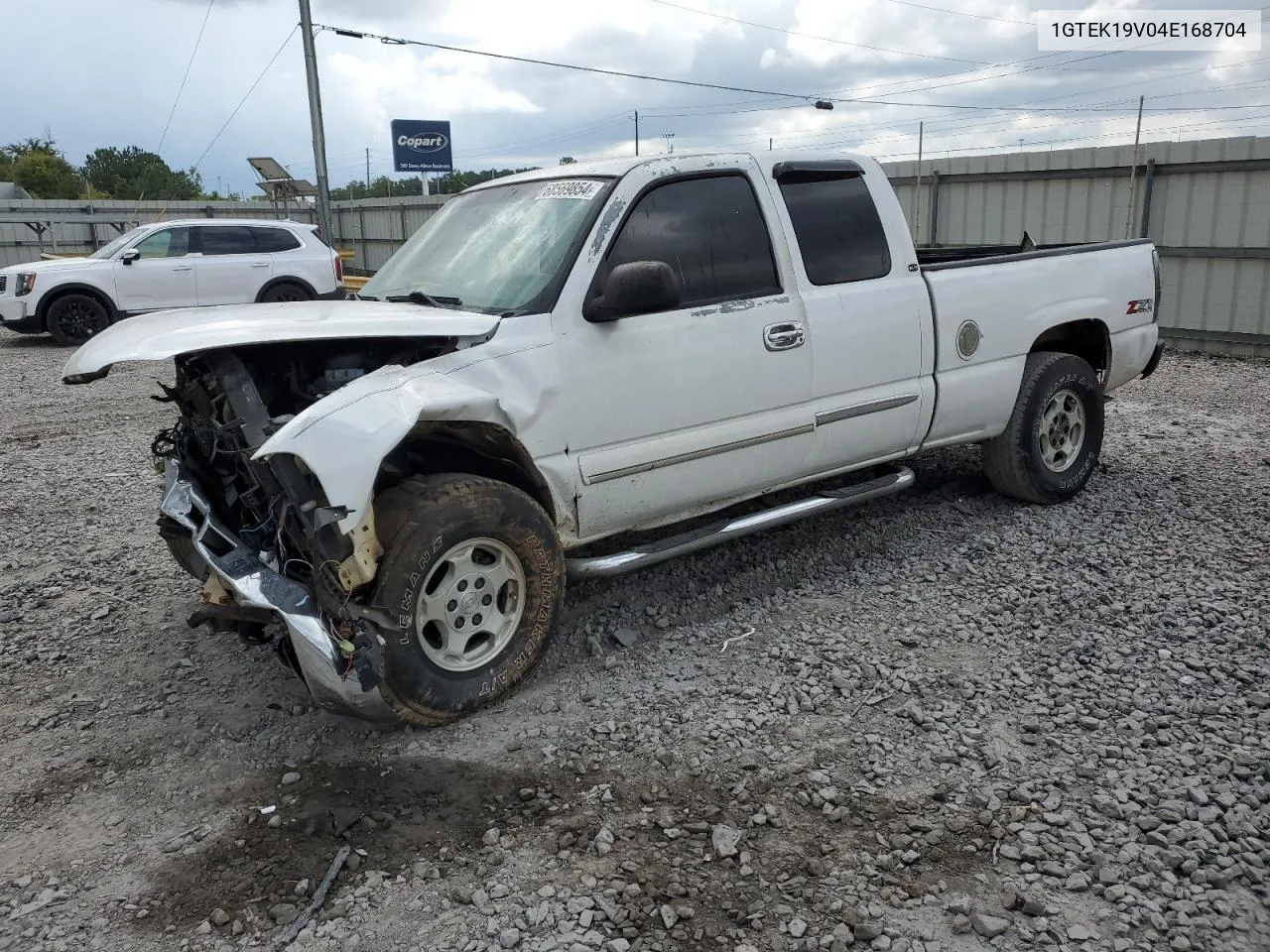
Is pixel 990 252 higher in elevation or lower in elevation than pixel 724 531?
higher

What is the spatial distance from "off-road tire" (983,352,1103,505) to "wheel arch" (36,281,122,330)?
1310 centimetres

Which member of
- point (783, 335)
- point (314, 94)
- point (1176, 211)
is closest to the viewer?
point (783, 335)

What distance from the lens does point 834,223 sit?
16.4 ft

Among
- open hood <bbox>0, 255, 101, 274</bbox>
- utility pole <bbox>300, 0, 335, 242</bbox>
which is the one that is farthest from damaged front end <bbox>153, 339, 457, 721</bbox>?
utility pole <bbox>300, 0, 335, 242</bbox>

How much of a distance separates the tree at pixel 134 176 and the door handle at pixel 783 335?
5418cm

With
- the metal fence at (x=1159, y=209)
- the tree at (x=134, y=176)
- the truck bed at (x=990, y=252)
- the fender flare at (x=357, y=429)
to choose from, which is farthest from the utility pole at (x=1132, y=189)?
the tree at (x=134, y=176)

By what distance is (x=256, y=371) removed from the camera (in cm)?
401

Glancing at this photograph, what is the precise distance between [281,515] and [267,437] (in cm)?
28

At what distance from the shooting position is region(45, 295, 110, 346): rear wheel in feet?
47.5

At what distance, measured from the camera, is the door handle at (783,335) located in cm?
460

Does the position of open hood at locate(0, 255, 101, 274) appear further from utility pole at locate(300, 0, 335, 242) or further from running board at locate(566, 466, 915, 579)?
running board at locate(566, 466, 915, 579)

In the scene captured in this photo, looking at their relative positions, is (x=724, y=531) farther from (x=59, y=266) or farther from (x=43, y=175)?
(x=43, y=175)

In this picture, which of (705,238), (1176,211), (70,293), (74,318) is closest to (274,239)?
(70,293)

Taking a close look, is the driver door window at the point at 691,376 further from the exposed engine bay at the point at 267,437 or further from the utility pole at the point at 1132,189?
the utility pole at the point at 1132,189
